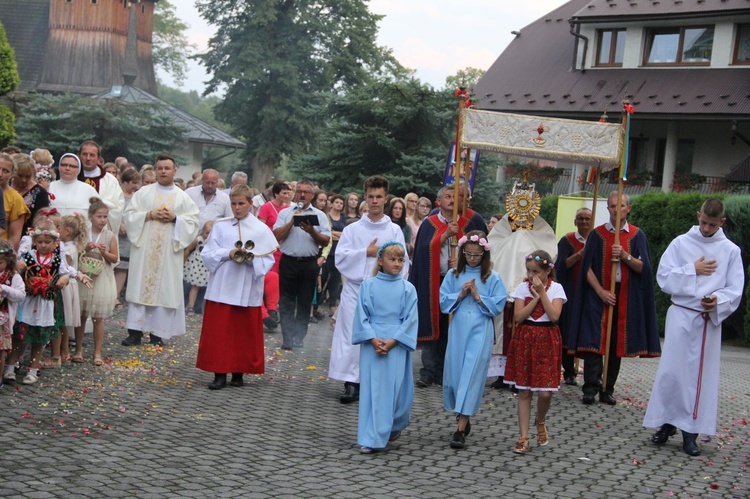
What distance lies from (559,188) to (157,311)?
23.8 meters

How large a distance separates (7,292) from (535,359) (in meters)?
4.48

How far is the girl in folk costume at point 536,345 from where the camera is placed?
8.09 m

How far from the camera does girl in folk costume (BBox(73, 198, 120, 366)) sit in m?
10.8

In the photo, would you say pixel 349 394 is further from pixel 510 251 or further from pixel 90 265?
pixel 90 265

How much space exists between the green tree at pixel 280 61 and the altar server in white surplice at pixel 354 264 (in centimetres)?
3910

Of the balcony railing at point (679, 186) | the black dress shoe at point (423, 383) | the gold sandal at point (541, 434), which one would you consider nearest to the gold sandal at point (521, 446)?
the gold sandal at point (541, 434)

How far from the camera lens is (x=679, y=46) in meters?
31.4

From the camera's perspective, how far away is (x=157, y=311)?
40.1 feet

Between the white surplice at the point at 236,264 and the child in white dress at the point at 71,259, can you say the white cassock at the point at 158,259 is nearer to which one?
the child in white dress at the point at 71,259

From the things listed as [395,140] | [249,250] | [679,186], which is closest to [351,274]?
[249,250]

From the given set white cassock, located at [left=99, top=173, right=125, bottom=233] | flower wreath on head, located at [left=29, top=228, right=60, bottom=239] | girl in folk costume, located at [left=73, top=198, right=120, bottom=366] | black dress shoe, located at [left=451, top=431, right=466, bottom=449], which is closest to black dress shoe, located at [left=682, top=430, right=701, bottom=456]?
black dress shoe, located at [left=451, top=431, right=466, bottom=449]

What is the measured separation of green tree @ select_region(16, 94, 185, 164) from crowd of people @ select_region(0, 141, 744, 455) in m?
18.9

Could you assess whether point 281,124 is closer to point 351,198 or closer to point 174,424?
point 351,198

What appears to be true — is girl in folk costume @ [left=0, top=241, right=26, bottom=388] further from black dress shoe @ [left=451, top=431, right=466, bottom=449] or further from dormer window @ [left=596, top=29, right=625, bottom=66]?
dormer window @ [left=596, top=29, right=625, bottom=66]
